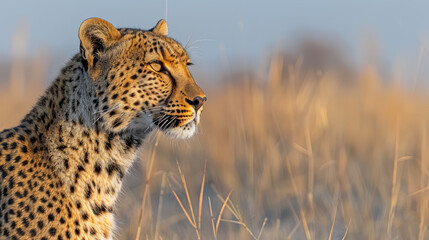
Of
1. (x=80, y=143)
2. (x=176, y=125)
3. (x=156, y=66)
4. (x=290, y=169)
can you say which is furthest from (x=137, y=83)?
(x=290, y=169)

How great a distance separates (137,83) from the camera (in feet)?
10.9

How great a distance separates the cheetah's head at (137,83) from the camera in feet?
10.7

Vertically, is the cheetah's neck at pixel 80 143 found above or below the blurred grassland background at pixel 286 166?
above

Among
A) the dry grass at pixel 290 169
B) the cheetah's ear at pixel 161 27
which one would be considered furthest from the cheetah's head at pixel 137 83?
the dry grass at pixel 290 169

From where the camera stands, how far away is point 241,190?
6.39 metres

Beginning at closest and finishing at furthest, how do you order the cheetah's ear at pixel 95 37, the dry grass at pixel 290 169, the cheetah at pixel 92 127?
the cheetah at pixel 92 127 < the cheetah's ear at pixel 95 37 < the dry grass at pixel 290 169

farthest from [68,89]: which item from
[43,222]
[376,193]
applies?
[376,193]

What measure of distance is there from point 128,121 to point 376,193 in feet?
12.5

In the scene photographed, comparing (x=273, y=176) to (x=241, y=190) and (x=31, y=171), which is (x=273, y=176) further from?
(x=31, y=171)

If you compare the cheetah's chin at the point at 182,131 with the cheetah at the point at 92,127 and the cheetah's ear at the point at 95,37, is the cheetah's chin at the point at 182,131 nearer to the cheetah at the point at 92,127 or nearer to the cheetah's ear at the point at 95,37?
the cheetah at the point at 92,127

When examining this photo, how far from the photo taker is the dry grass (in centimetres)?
518

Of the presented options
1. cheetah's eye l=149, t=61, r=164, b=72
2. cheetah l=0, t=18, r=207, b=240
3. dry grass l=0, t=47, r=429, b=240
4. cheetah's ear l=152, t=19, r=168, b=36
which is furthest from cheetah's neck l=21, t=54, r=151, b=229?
dry grass l=0, t=47, r=429, b=240

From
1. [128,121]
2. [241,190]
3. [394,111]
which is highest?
[128,121]

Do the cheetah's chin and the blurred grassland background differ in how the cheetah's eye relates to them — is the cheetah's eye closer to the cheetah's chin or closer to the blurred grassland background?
the cheetah's chin
